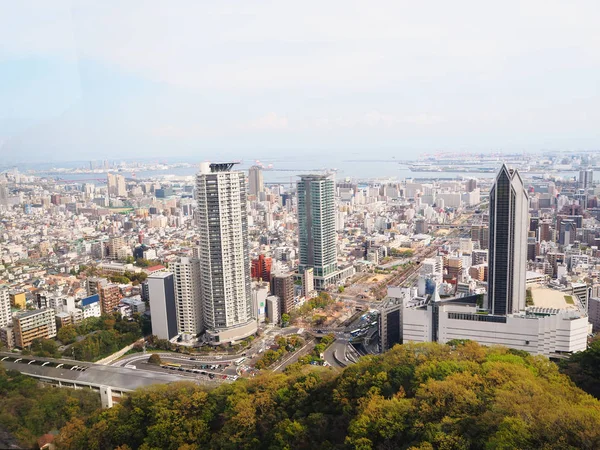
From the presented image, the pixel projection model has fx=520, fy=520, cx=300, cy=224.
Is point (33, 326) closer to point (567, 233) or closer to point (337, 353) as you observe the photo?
point (337, 353)

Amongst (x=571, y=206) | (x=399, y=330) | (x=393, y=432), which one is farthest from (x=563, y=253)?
(x=393, y=432)

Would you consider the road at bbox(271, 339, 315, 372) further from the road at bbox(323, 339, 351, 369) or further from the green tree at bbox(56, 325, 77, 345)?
the green tree at bbox(56, 325, 77, 345)

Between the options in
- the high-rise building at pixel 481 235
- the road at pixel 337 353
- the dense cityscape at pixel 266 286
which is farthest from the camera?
the high-rise building at pixel 481 235

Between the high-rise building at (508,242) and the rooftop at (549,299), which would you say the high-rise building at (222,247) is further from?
the rooftop at (549,299)

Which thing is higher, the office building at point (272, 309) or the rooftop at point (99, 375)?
the rooftop at point (99, 375)

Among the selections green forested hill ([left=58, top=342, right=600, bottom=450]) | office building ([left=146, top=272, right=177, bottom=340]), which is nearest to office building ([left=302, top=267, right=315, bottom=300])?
office building ([left=146, top=272, right=177, bottom=340])

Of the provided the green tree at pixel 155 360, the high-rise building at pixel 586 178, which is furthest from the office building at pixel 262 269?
the high-rise building at pixel 586 178

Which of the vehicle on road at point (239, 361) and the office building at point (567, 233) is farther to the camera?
the office building at point (567, 233)

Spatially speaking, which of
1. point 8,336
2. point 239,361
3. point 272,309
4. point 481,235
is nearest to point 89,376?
point 239,361
